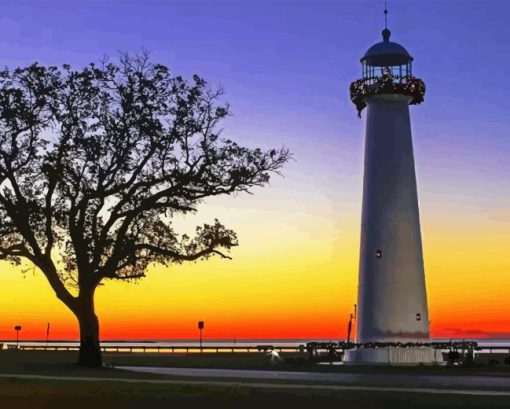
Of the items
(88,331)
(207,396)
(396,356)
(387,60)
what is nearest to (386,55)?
(387,60)

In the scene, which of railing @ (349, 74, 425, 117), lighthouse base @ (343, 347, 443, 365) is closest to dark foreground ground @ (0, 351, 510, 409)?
lighthouse base @ (343, 347, 443, 365)

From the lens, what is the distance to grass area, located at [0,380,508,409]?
21.8m

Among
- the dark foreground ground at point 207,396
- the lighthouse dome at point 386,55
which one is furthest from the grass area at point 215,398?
the lighthouse dome at point 386,55

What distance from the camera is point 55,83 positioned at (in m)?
44.6

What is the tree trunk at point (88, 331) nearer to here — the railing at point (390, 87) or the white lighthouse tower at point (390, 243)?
the white lighthouse tower at point (390, 243)

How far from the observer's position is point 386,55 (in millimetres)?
50438

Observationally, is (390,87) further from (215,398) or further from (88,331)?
(215,398)

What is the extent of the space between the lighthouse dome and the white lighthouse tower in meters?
1.28

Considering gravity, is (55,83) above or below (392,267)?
above

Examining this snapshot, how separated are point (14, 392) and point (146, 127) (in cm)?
2092

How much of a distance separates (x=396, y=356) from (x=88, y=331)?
16.3 m

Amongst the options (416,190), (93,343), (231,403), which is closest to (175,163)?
(93,343)

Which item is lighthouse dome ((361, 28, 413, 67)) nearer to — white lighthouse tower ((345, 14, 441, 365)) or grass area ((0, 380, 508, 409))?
white lighthouse tower ((345, 14, 441, 365))

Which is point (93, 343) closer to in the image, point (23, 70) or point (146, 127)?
point (146, 127)
